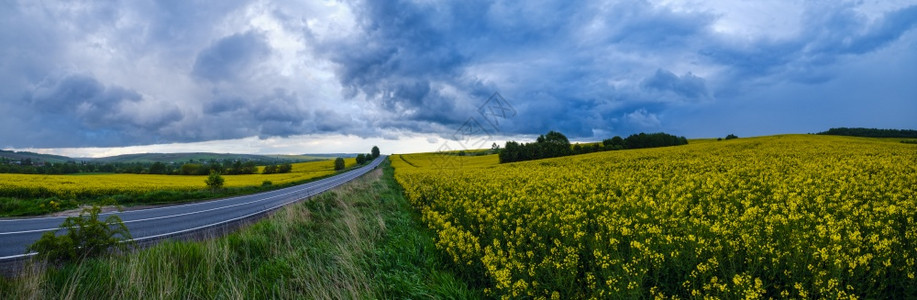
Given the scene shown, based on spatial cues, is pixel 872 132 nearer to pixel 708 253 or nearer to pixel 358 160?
pixel 708 253

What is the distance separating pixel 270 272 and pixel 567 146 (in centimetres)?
6432

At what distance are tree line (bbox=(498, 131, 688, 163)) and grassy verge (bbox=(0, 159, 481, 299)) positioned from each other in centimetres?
5840

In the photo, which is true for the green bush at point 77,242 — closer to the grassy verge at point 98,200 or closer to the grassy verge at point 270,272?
the grassy verge at point 270,272

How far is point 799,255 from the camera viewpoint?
4223 mm

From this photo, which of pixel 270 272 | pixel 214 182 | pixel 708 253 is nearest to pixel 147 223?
pixel 270 272

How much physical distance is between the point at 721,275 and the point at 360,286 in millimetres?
5010

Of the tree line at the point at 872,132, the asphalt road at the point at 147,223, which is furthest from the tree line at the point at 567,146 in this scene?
the asphalt road at the point at 147,223

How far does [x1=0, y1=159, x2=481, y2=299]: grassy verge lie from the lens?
217 inches

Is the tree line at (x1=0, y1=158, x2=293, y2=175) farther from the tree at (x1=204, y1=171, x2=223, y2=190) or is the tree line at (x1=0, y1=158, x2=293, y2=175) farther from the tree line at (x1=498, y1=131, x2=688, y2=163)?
the tree line at (x1=498, y1=131, x2=688, y2=163)

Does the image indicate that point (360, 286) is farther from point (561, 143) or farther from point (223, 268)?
point (561, 143)

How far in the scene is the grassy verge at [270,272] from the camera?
5504 millimetres

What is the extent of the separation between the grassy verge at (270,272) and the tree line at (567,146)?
58.4m

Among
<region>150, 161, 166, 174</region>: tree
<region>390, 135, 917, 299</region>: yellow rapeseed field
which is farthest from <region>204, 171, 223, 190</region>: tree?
<region>150, 161, 166, 174</region>: tree

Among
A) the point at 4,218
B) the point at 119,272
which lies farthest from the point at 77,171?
the point at 119,272
